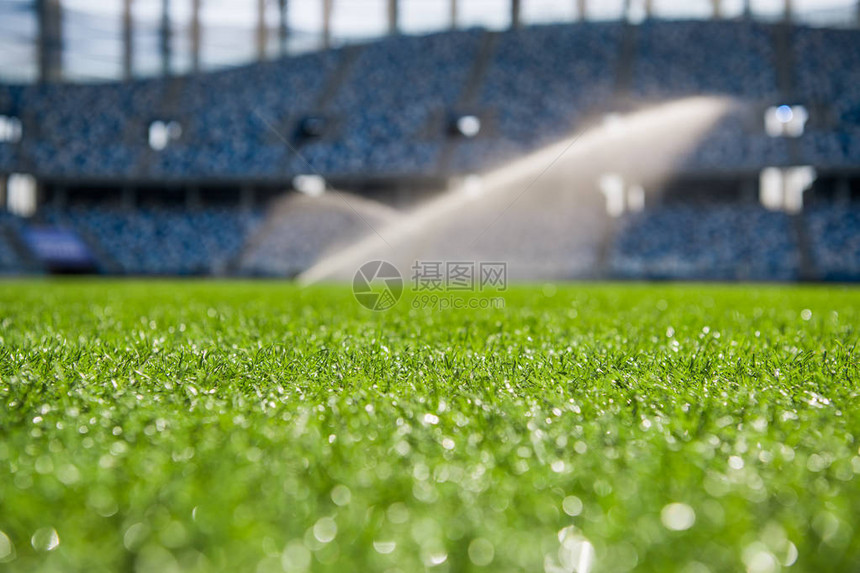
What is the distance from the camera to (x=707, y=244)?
24250mm

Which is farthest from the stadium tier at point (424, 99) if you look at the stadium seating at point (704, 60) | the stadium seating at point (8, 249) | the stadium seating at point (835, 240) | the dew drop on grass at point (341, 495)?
the dew drop on grass at point (341, 495)

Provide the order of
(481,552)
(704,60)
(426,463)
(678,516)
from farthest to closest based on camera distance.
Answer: (704,60)
(426,463)
(678,516)
(481,552)

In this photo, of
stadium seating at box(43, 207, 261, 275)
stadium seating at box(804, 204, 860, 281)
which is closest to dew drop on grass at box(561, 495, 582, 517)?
stadium seating at box(804, 204, 860, 281)

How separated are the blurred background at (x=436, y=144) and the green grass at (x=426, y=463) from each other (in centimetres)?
2170

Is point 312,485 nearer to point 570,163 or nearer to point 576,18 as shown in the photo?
point 570,163

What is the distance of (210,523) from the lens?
91cm

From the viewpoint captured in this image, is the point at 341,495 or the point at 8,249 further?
the point at 8,249

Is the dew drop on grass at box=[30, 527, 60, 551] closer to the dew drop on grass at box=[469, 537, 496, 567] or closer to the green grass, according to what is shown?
the green grass

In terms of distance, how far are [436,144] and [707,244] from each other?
38.7 ft

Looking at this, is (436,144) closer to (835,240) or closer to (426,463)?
(835,240)

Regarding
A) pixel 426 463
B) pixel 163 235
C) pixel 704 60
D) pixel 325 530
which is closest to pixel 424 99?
pixel 704 60

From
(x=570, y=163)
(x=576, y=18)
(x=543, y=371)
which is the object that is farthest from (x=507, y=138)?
(x=543, y=371)

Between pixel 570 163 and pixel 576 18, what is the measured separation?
10.9 m

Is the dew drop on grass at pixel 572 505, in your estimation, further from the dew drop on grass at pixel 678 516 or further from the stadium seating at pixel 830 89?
the stadium seating at pixel 830 89
